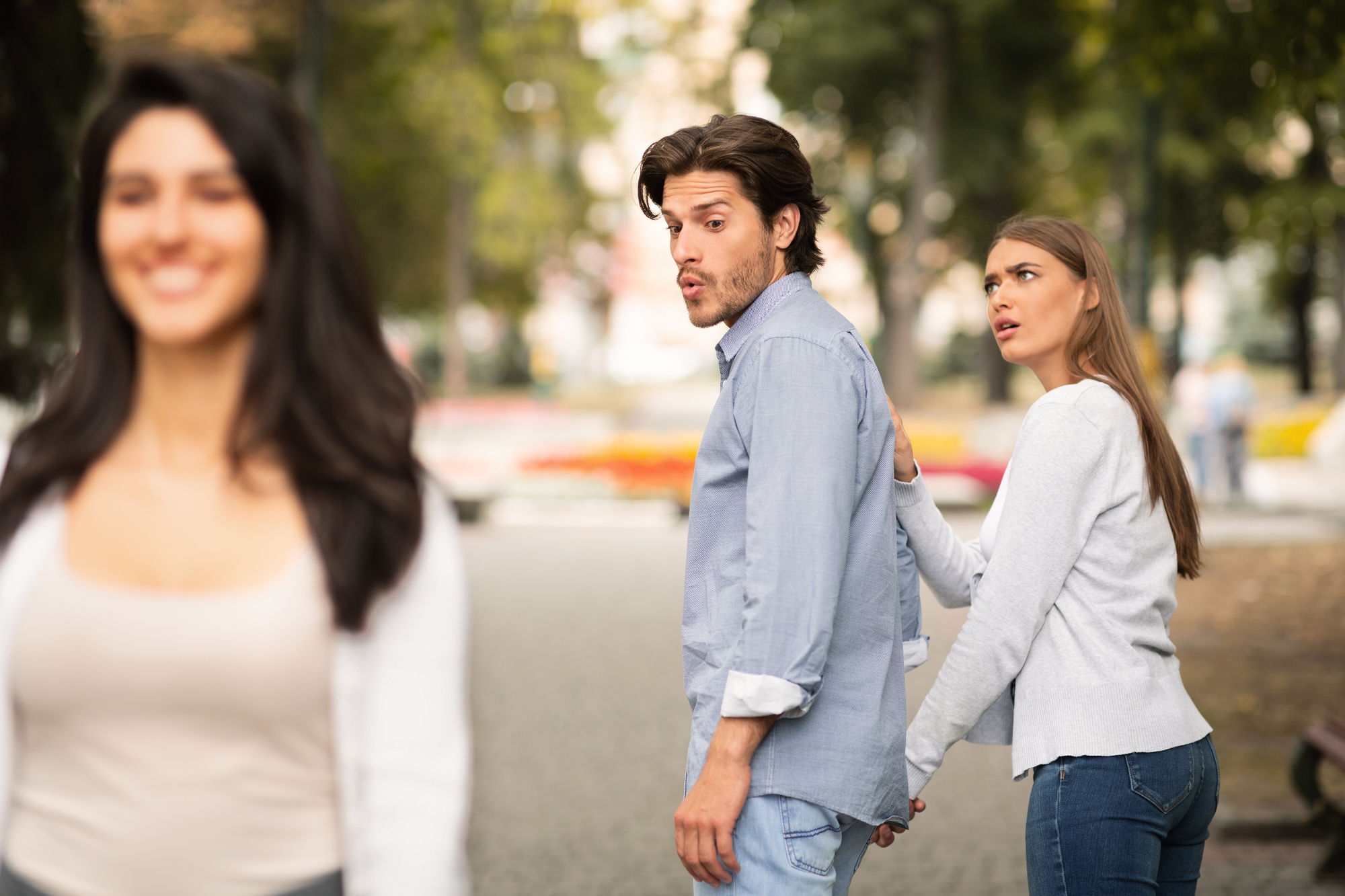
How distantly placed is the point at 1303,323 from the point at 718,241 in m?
41.6

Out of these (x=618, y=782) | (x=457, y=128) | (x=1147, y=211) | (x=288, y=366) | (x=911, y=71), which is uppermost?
(x=911, y=71)

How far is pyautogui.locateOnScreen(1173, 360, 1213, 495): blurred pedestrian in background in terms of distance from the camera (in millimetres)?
18844

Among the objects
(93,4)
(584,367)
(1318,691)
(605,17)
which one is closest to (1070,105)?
(605,17)

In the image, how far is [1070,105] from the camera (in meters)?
32.9

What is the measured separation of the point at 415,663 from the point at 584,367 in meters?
69.4

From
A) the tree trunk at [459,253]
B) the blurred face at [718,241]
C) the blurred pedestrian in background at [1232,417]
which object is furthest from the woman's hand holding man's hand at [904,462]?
the tree trunk at [459,253]

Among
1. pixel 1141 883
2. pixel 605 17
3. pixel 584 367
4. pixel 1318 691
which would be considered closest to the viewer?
pixel 1141 883

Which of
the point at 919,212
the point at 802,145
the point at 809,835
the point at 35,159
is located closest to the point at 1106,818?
the point at 809,835

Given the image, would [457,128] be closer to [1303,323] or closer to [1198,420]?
[1198,420]

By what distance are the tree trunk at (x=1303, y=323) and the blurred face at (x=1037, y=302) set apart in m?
39.6

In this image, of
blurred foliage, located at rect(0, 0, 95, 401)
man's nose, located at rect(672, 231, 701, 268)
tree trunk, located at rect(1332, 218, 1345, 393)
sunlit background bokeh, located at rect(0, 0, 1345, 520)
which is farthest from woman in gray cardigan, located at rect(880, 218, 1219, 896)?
tree trunk, located at rect(1332, 218, 1345, 393)

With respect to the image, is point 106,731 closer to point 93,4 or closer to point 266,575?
point 266,575

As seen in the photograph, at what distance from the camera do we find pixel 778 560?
231 cm

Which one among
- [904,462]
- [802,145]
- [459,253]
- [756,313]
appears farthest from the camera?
[459,253]
